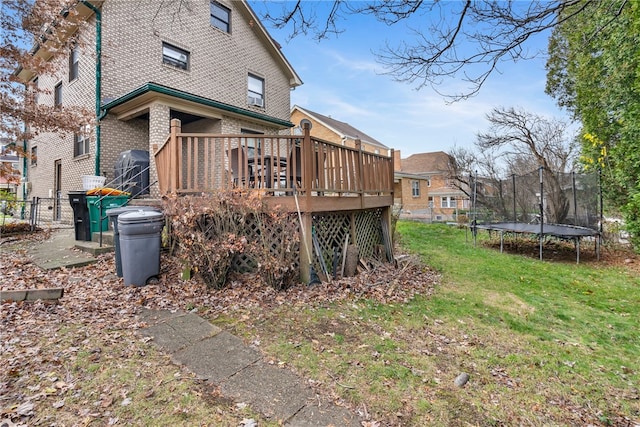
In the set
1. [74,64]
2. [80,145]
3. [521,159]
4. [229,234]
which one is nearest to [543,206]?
[229,234]

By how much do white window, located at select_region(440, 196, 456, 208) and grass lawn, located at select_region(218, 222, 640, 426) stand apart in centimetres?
2508

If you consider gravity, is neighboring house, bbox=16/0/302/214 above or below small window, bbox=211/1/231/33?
below

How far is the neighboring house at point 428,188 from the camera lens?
23188 mm

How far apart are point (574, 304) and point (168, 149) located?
22.5 ft

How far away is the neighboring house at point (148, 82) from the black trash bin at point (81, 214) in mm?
1755

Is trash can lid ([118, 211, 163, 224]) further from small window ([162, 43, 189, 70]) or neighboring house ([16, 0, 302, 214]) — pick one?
small window ([162, 43, 189, 70])

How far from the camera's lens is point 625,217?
7961 mm

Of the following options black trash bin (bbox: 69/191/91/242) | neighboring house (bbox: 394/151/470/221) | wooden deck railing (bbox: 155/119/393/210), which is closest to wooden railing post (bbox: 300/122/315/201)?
wooden deck railing (bbox: 155/119/393/210)

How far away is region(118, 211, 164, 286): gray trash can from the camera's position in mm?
4172

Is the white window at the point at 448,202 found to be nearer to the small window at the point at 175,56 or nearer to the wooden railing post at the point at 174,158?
the small window at the point at 175,56

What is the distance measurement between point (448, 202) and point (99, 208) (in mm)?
28997

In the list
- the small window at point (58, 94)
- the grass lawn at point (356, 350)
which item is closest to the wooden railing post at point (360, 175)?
the grass lawn at point (356, 350)

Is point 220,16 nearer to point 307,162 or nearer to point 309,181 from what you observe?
point 307,162

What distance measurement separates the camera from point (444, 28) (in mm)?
3684
